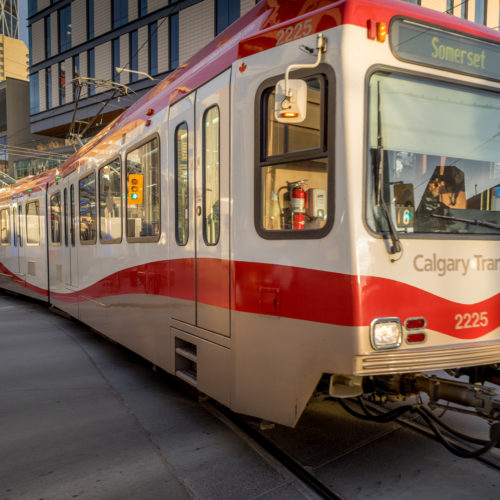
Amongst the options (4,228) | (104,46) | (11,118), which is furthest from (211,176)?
(11,118)

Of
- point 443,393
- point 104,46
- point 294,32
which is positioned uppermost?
point 104,46

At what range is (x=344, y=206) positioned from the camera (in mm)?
3047

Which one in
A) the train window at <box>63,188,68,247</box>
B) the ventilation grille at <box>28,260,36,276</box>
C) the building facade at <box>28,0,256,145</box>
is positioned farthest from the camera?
the building facade at <box>28,0,256,145</box>

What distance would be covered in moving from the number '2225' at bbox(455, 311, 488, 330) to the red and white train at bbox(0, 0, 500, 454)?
0.04ft

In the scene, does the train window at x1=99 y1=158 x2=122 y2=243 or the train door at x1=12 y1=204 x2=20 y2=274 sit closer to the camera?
the train window at x1=99 y1=158 x2=122 y2=243

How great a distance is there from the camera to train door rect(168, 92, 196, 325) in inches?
172

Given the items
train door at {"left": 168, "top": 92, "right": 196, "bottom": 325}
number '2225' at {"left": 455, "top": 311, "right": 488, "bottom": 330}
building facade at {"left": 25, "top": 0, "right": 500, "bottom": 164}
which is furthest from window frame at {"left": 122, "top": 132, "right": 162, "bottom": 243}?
building facade at {"left": 25, "top": 0, "right": 500, "bottom": 164}

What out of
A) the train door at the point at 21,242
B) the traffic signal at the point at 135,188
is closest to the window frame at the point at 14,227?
the train door at the point at 21,242

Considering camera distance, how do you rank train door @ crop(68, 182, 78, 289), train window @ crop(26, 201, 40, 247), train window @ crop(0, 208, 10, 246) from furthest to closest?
train window @ crop(0, 208, 10, 246) → train window @ crop(26, 201, 40, 247) → train door @ crop(68, 182, 78, 289)

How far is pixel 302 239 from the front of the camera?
10.8ft

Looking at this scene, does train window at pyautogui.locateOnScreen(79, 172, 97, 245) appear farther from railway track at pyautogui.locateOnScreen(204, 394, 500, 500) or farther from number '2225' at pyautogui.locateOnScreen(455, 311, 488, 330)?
number '2225' at pyautogui.locateOnScreen(455, 311, 488, 330)

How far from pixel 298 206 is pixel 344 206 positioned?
0.40 m

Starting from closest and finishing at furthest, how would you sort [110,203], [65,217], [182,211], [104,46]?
1. [182,211]
2. [110,203]
3. [65,217]
4. [104,46]

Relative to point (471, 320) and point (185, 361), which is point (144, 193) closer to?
point (185, 361)
